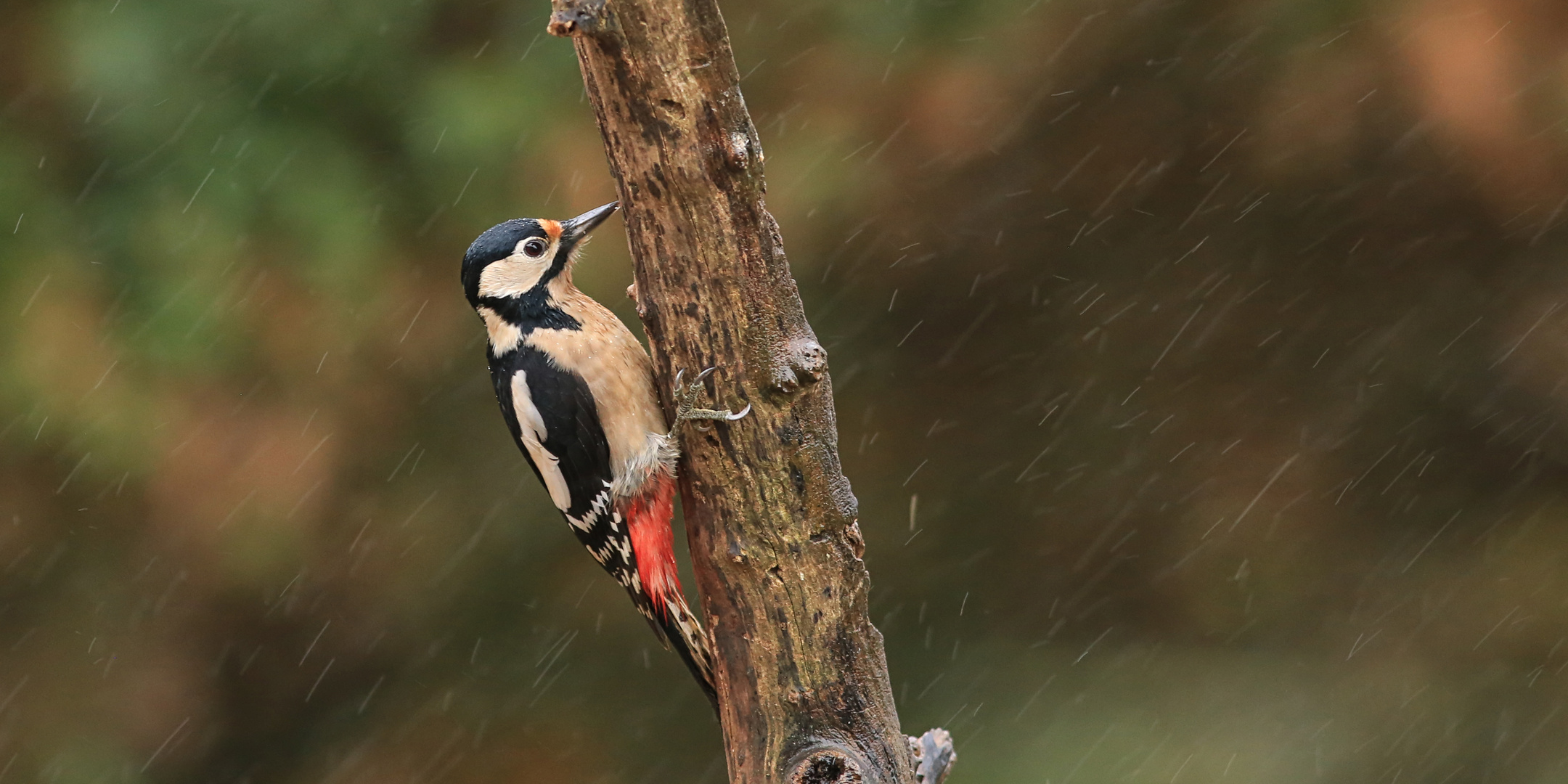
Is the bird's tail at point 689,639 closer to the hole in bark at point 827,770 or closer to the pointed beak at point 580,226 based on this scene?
the hole in bark at point 827,770

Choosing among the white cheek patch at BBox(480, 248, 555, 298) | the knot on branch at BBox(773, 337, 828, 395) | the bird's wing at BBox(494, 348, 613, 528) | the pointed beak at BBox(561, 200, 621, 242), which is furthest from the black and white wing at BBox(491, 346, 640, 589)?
the knot on branch at BBox(773, 337, 828, 395)

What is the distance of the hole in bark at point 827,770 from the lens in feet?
6.98

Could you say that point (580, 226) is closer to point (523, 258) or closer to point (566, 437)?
point (523, 258)

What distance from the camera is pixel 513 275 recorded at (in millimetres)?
2635

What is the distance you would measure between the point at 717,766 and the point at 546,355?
2884 mm

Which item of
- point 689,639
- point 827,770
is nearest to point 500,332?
point 689,639

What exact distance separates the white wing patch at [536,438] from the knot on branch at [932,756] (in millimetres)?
882

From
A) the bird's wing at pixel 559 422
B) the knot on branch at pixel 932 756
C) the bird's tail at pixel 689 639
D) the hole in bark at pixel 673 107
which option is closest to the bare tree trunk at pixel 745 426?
the hole in bark at pixel 673 107

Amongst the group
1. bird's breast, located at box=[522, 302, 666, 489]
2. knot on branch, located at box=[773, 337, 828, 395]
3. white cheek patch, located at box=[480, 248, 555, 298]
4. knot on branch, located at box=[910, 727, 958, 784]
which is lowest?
knot on branch, located at box=[910, 727, 958, 784]

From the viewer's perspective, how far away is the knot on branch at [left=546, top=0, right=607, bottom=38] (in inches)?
70.5

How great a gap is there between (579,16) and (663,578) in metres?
1.24

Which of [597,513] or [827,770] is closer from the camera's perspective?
[827,770]

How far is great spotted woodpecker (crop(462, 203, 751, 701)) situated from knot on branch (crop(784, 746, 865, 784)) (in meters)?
0.37

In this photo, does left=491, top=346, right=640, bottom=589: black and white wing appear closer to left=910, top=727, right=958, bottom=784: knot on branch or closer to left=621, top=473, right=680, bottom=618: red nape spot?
left=621, top=473, right=680, bottom=618: red nape spot
